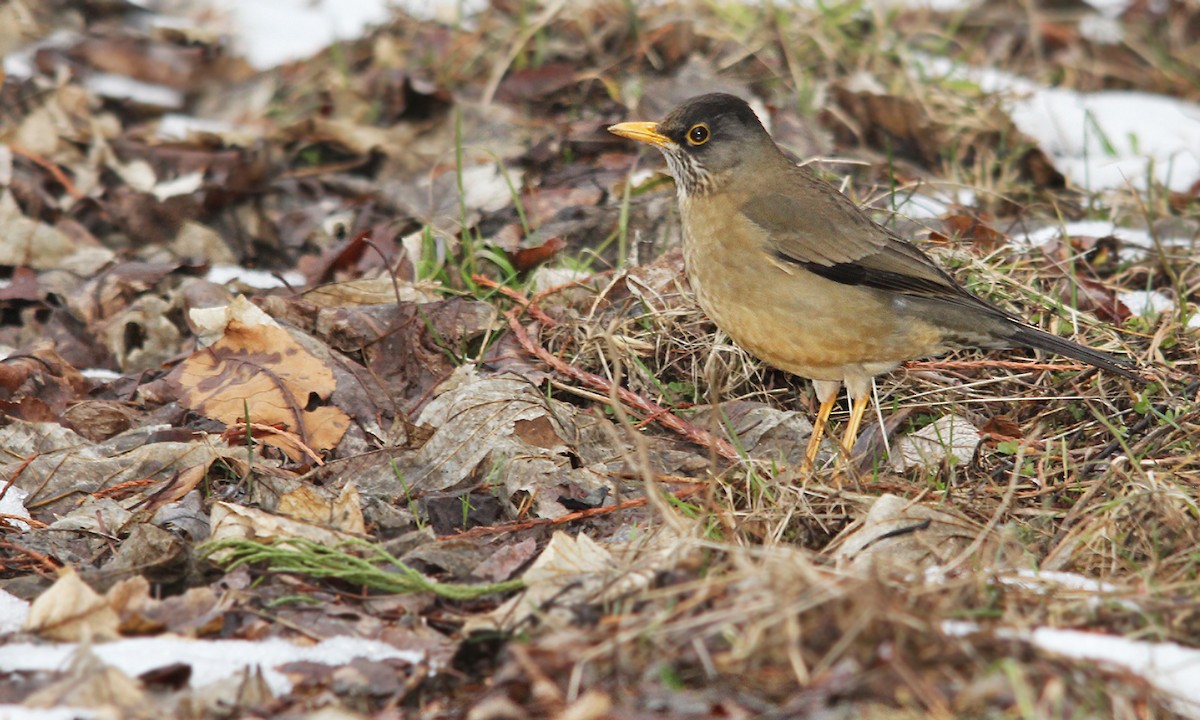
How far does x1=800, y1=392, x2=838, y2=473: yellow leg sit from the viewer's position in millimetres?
5341

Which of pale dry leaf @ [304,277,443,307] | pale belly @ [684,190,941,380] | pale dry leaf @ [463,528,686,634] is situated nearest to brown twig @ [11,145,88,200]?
pale dry leaf @ [304,277,443,307]

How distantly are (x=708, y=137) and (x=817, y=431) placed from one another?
1.44 metres

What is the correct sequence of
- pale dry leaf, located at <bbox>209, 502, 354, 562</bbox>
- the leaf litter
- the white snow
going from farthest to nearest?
pale dry leaf, located at <bbox>209, 502, 354, 562</bbox>, the white snow, the leaf litter

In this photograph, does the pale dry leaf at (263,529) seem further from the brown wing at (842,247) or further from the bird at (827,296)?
the brown wing at (842,247)

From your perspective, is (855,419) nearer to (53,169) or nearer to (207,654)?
(207,654)

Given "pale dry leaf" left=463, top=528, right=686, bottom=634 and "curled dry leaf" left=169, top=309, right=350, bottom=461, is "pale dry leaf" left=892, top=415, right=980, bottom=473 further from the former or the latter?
"curled dry leaf" left=169, top=309, right=350, bottom=461

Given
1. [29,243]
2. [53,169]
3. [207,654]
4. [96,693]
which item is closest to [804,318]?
[207,654]

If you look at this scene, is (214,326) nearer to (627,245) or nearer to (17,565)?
(17,565)

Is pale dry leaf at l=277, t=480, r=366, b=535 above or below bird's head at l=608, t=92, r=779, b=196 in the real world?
below

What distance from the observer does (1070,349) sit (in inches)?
211

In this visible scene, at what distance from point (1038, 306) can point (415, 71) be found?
14.8ft

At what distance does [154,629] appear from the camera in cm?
384

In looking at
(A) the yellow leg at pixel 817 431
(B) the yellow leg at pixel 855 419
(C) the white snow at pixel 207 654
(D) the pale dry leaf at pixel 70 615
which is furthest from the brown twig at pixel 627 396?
(D) the pale dry leaf at pixel 70 615

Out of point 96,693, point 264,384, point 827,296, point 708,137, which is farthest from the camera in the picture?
point 708,137
